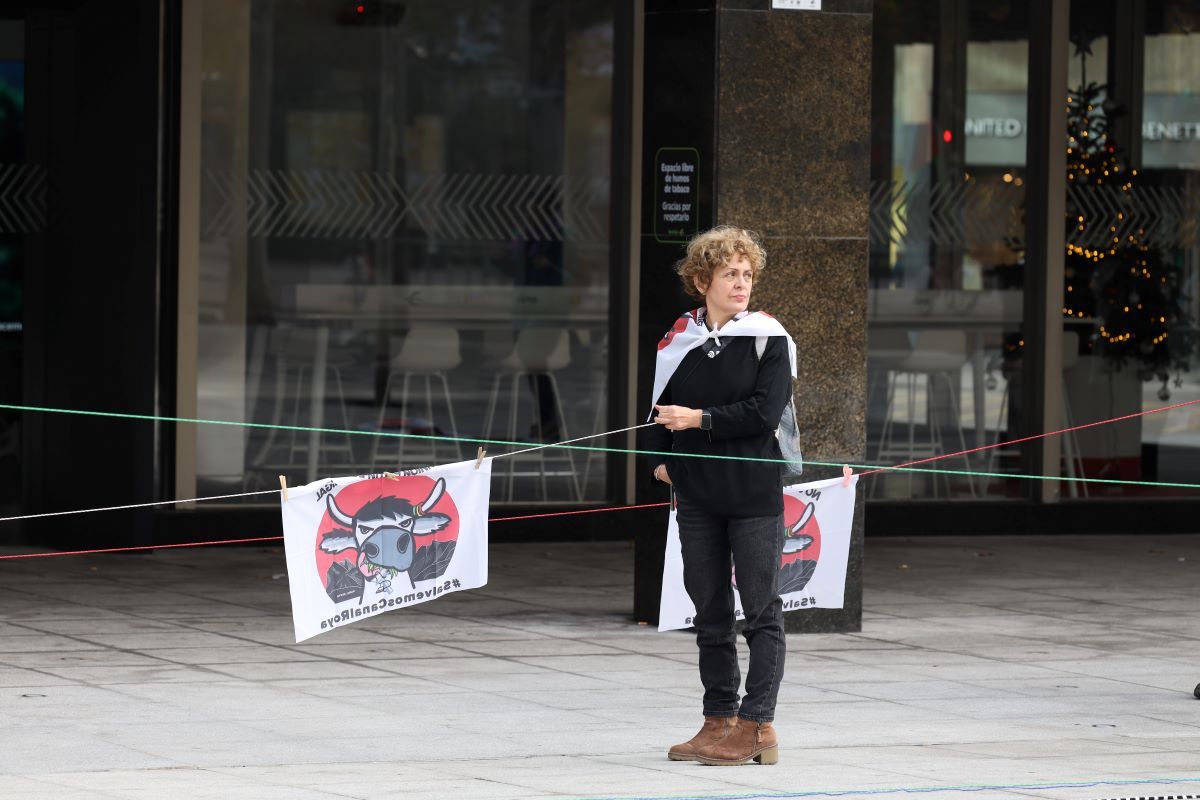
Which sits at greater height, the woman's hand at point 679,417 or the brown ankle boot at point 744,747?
the woman's hand at point 679,417

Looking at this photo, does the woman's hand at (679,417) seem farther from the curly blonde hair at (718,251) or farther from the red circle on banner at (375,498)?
the red circle on banner at (375,498)

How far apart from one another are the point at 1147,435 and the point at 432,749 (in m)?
8.38

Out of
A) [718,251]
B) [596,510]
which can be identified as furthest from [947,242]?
[718,251]

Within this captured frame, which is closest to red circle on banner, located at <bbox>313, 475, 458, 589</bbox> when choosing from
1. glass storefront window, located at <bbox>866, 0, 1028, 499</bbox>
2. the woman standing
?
the woman standing

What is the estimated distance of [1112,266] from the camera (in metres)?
14.0

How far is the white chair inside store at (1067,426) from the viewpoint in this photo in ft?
45.8

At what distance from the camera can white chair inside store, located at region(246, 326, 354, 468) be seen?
1276cm

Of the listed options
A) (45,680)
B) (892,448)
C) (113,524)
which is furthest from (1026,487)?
(45,680)

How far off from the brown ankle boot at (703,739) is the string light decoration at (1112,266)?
24.8ft

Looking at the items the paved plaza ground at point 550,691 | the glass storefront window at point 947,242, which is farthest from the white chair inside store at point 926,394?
the paved plaza ground at point 550,691

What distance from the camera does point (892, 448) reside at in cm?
1380

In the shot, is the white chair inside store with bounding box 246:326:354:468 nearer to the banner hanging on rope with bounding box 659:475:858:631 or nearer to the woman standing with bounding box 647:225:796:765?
the banner hanging on rope with bounding box 659:475:858:631

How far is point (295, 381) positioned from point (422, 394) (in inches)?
30.5

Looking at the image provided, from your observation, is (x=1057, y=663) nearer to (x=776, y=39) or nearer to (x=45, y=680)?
(x=776, y=39)
